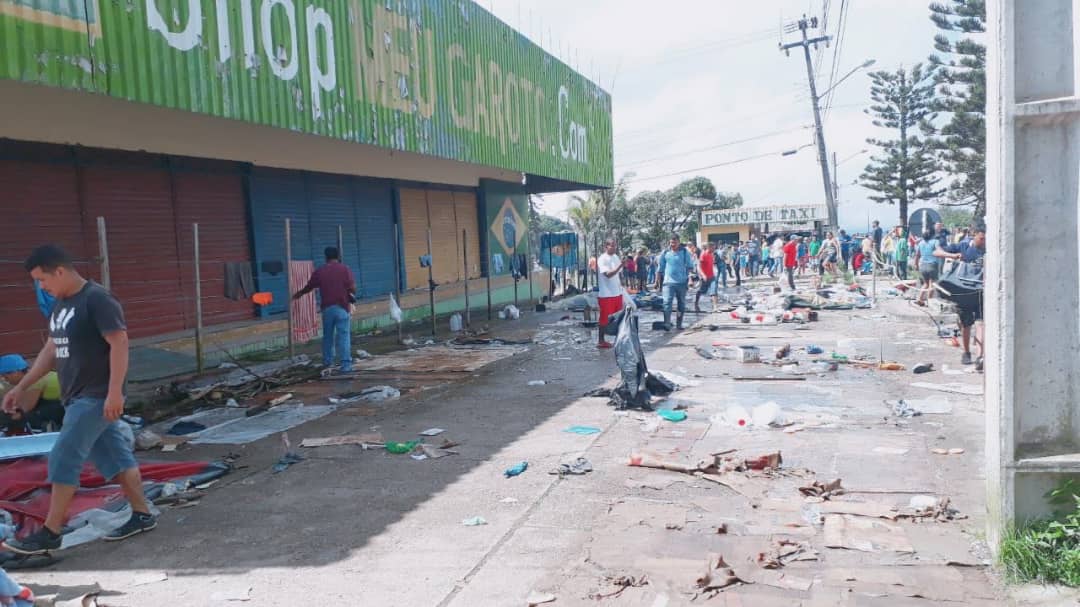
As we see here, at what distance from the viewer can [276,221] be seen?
13.8 metres

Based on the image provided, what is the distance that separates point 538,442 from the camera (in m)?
6.94

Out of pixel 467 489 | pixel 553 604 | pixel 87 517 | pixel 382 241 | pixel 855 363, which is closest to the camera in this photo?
pixel 553 604

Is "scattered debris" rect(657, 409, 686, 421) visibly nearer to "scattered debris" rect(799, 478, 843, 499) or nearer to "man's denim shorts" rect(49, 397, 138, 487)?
"scattered debris" rect(799, 478, 843, 499)

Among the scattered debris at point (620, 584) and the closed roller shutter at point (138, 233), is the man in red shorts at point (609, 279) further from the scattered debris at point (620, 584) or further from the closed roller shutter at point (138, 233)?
the scattered debris at point (620, 584)

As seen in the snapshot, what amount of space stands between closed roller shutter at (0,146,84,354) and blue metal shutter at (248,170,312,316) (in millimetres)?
3570

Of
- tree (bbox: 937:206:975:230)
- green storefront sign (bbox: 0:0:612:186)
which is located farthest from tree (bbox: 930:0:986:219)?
green storefront sign (bbox: 0:0:612:186)

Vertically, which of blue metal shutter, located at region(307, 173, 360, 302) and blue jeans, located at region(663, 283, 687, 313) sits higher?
blue metal shutter, located at region(307, 173, 360, 302)

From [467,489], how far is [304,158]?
10.1 metres

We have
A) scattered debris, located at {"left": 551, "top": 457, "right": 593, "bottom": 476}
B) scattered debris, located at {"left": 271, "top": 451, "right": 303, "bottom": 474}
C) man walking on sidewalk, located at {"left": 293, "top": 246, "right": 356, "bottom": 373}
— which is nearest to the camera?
scattered debris, located at {"left": 551, "top": 457, "right": 593, "bottom": 476}

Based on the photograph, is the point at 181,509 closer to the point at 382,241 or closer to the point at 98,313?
the point at 98,313

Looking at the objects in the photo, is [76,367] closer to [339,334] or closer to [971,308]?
[339,334]

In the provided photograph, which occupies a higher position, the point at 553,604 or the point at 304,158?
the point at 304,158

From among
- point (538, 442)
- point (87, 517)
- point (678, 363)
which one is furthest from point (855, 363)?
point (87, 517)

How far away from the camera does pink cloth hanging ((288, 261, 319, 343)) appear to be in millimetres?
13492
